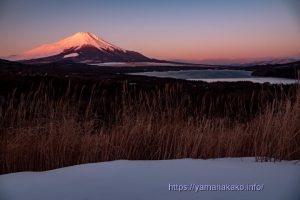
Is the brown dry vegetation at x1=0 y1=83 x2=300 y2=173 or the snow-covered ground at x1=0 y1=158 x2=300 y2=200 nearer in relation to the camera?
the snow-covered ground at x1=0 y1=158 x2=300 y2=200

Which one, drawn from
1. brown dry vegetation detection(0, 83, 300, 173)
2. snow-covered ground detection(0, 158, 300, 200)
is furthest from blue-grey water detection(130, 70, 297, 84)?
snow-covered ground detection(0, 158, 300, 200)

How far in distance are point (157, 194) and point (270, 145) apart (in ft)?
4.92

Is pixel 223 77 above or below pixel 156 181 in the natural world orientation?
below


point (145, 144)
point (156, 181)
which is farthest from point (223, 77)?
point (156, 181)

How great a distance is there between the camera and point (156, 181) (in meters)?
2.40

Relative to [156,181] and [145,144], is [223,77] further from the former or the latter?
[156,181]

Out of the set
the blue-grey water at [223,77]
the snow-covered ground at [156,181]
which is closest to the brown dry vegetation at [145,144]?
the snow-covered ground at [156,181]

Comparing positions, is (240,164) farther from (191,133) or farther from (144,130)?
(144,130)

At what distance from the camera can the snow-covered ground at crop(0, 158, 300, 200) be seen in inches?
85.4

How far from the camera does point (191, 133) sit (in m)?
3.59

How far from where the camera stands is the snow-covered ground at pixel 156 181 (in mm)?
2168

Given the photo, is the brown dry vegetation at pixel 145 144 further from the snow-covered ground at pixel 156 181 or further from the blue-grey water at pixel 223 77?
the blue-grey water at pixel 223 77

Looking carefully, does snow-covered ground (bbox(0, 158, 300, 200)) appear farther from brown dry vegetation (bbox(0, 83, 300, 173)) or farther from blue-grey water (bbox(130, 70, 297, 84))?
blue-grey water (bbox(130, 70, 297, 84))

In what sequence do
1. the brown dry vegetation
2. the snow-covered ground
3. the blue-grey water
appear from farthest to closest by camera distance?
the blue-grey water
the brown dry vegetation
the snow-covered ground
